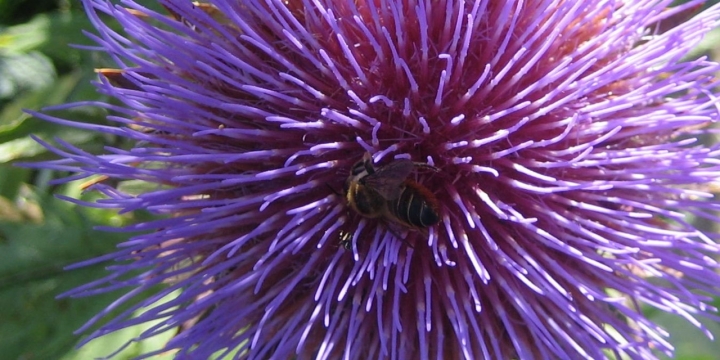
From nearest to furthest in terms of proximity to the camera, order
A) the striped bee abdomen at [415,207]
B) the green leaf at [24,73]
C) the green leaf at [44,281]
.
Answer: the striped bee abdomen at [415,207] < the green leaf at [44,281] < the green leaf at [24,73]

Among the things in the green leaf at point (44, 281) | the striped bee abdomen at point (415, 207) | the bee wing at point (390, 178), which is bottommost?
the striped bee abdomen at point (415, 207)

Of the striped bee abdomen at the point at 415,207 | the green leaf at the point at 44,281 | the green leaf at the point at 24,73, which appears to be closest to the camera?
the striped bee abdomen at the point at 415,207

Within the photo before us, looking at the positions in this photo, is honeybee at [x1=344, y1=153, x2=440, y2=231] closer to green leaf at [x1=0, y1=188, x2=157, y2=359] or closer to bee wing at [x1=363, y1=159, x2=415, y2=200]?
bee wing at [x1=363, y1=159, x2=415, y2=200]

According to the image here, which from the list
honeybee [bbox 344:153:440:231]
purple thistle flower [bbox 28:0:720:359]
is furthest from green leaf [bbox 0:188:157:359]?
honeybee [bbox 344:153:440:231]

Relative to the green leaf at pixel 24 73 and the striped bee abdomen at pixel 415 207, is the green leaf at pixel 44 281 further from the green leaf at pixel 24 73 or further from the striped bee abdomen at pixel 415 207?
the striped bee abdomen at pixel 415 207

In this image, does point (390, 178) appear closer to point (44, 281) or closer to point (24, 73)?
point (44, 281)

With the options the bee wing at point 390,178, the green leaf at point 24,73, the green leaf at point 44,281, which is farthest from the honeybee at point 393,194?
the green leaf at point 24,73

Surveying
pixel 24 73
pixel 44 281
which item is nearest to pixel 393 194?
pixel 44 281

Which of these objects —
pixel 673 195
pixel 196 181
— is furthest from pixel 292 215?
pixel 673 195
